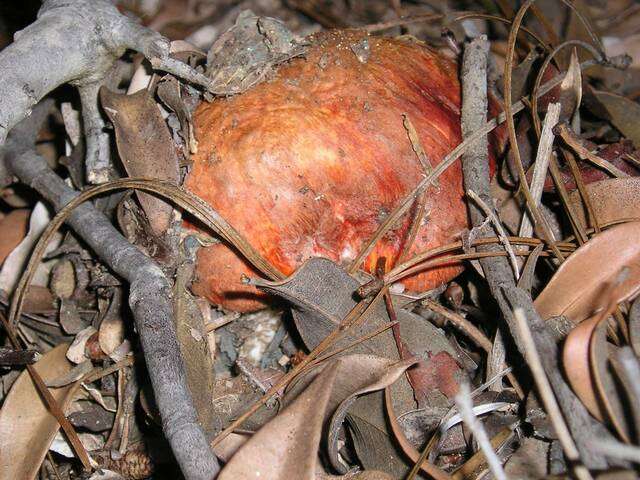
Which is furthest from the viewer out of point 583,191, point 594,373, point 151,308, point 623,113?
point 623,113

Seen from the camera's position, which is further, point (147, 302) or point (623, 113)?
point (623, 113)

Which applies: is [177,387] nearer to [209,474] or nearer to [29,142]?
[209,474]

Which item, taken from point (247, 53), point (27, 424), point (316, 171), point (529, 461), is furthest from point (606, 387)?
point (27, 424)

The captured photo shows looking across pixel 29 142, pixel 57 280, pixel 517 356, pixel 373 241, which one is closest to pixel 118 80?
pixel 29 142

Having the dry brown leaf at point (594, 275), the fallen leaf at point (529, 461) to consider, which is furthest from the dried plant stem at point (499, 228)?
the fallen leaf at point (529, 461)

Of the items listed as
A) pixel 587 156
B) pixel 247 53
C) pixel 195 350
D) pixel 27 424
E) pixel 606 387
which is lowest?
pixel 27 424

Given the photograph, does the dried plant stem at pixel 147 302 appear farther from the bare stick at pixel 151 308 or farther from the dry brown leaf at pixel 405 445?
the dry brown leaf at pixel 405 445

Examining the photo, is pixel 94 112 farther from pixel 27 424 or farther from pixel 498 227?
pixel 498 227
